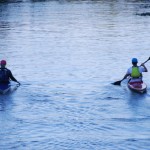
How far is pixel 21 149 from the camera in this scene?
68.1 feet

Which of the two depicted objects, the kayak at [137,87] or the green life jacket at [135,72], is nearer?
the kayak at [137,87]

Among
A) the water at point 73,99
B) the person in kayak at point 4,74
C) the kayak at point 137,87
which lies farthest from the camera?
the kayak at point 137,87

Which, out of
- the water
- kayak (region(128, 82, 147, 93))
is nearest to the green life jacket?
kayak (region(128, 82, 147, 93))

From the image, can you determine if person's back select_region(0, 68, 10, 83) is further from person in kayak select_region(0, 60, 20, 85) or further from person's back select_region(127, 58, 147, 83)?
person's back select_region(127, 58, 147, 83)

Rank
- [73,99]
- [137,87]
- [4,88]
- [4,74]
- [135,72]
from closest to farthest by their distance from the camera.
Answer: [73,99]
[4,74]
[4,88]
[137,87]
[135,72]

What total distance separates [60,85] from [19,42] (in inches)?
1046

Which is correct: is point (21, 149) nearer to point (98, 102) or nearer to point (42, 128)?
point (42, 128)

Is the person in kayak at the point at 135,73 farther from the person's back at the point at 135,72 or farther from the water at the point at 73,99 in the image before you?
the water at the point at 73,99

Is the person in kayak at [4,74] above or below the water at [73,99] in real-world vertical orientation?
above

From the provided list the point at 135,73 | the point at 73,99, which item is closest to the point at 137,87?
the point at 135,73

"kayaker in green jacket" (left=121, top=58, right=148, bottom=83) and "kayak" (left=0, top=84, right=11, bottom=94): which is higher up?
"kayaker in green jacket" (left=121, top=58, right=148, bottom=83)

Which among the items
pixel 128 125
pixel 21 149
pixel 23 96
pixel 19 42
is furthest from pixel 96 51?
pixel 21 149

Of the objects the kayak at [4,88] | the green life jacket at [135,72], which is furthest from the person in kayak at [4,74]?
the green life jacket at [135,72]

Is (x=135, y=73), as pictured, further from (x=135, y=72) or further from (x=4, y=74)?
(x=4, y=74)
